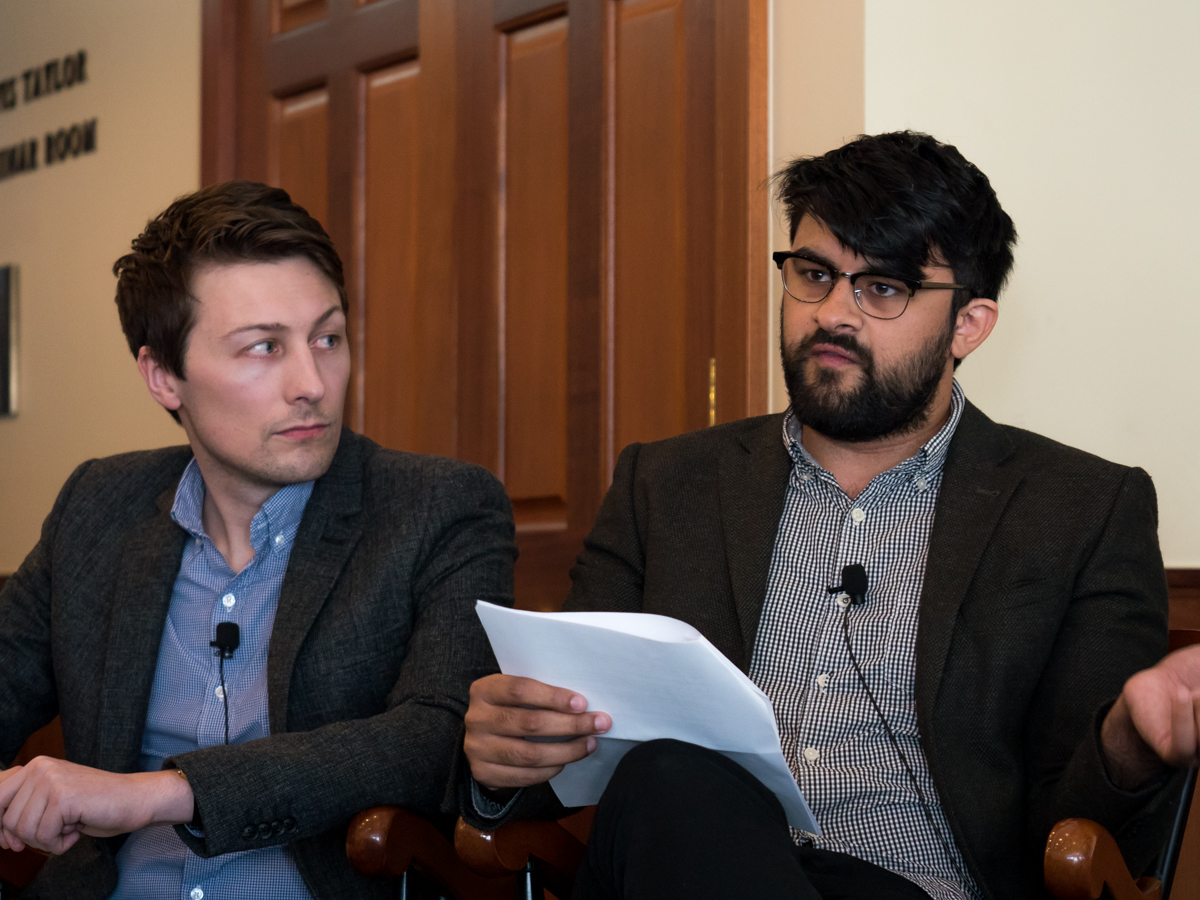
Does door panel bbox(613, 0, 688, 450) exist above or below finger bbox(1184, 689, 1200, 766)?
above

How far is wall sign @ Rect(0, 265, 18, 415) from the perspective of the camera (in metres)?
4.22

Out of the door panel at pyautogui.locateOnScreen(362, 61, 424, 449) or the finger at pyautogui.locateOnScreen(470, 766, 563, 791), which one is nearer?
the finger at pyautogui.locateOnScreen(470, 766, 563, 791)

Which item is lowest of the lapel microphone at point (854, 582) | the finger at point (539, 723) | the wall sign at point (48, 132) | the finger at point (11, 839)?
the finger at point (11, 839)

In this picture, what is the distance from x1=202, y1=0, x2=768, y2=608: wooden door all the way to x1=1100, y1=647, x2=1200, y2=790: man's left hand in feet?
3.99

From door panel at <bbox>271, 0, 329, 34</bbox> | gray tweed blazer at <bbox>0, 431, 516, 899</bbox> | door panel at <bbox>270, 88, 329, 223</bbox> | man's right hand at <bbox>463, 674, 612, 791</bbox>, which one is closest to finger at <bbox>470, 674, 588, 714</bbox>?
man's right hand at <bbox>463, 674, 612, 791</bbox>

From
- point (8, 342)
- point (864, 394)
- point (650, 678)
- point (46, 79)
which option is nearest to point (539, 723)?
point (650, 678)

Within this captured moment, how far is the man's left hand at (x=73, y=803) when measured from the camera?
4.62 feet

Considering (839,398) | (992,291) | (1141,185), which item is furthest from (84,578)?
(1141,185)

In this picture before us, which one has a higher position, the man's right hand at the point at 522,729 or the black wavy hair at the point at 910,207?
the black wavy hair at the point at 910,207

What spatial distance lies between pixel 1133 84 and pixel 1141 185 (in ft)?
0.60

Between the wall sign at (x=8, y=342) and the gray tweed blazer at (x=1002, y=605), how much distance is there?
315 centimetres

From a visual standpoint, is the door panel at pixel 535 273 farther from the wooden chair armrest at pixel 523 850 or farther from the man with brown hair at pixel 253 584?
the wooden chair armrest at pixel 523 850

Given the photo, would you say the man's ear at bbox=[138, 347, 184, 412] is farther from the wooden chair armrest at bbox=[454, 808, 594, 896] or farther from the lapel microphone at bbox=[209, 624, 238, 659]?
the wooden chair armrest at bbox=[454, 808, 594, 896]

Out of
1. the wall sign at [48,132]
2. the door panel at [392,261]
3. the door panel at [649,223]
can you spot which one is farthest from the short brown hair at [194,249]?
the wall sign at [48,132]
